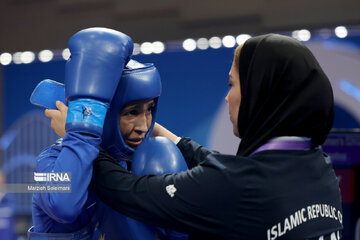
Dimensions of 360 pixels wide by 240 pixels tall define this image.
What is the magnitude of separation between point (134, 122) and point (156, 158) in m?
0.16

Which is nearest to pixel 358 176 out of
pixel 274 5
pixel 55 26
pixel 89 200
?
pixel 274 5

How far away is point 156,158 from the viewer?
123 cm

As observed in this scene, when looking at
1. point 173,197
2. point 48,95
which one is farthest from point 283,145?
point 48,95

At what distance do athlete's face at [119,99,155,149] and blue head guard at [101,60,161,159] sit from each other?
4 cm

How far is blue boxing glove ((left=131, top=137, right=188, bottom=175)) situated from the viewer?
122 centimetres

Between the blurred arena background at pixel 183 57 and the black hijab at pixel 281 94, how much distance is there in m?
1.25

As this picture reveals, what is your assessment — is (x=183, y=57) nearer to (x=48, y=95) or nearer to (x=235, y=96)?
(x=48, y=95)

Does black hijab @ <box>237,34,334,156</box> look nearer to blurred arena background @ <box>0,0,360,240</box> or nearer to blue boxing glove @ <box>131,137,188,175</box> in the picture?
blue boxing glove @ <box>131,137,188,175</box>

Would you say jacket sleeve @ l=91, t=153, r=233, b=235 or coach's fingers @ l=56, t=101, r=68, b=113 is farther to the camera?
coach's fingers @ l=56, t=101, r=68, b=113


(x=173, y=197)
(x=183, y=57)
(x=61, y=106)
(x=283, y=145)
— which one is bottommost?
(x=173, y=197)

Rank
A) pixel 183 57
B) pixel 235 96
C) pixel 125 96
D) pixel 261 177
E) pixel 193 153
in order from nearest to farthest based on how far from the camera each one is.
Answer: pixel 261 177 → pixel 235 96 → pixel 125 96 → pixel 193 153 → pixel 183 57

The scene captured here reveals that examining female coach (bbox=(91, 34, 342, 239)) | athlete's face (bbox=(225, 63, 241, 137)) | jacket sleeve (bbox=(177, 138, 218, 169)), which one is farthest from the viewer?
jacket sleeve (bbox=(177, 138, 218, 169))

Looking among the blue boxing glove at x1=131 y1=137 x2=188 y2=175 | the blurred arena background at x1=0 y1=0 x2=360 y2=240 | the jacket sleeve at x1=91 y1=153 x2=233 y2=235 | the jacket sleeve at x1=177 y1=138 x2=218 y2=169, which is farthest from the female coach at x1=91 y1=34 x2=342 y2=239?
the blurred arena background at x1=0 y1=0 x2=360 y2=240

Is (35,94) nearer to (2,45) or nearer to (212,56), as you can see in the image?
(212,56)
